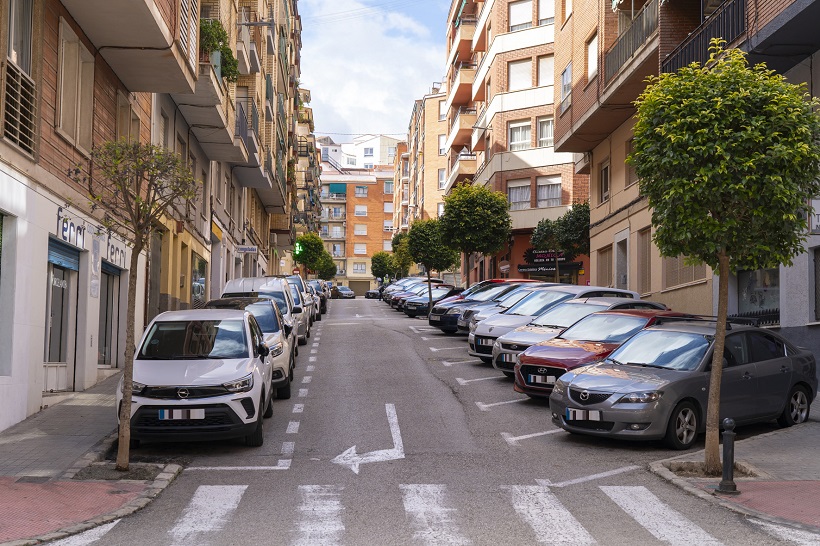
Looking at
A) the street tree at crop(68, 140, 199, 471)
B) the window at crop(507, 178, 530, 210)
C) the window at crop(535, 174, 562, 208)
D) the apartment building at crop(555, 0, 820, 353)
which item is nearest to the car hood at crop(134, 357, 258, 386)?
the street tree at crop(68, 140, 199, 471)

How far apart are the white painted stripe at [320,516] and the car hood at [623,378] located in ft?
13.0

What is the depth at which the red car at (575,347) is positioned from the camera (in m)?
14.5

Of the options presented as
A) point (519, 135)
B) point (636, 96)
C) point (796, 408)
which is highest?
point (519, 135)

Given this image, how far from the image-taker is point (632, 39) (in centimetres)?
2486

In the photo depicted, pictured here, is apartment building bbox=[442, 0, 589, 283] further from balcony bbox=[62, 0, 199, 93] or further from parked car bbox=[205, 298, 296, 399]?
balcony bbox=[62, 0, 199, 93]

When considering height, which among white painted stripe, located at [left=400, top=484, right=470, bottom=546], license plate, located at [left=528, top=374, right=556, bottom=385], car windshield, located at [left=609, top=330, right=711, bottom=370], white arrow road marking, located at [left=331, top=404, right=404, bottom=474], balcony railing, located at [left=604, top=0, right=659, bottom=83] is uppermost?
balcony railing, located at [left=604, top=0, right=659, bottom=83]

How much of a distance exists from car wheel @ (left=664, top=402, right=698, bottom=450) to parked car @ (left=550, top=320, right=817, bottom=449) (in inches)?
0.5

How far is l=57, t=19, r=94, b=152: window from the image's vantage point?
572 inches

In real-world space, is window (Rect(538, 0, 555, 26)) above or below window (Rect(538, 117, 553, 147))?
above

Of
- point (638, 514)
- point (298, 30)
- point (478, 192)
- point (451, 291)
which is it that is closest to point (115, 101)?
point (638, 514)

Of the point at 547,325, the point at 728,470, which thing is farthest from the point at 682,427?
the point at 547,325

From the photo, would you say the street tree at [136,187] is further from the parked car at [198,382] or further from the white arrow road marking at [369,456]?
the white arrow road marking at [369,456]

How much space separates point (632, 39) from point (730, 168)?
15952mm

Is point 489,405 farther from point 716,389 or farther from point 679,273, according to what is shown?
point 679,273
